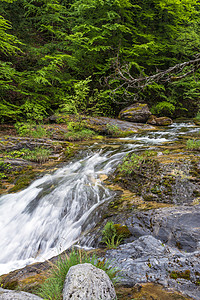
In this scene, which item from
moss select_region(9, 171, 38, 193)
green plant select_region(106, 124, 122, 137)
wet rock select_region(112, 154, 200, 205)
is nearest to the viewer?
wet rock select_region(112, 154, 200, 205)

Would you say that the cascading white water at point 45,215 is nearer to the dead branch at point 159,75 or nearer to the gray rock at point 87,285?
the gray rock at point 87,285

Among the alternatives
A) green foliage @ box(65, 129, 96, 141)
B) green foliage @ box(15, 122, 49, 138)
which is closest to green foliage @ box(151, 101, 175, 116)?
green foliage @ box(65, 129, 96, 141)

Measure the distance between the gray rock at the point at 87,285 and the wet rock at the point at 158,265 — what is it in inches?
17.3

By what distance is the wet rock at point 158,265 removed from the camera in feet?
6.22

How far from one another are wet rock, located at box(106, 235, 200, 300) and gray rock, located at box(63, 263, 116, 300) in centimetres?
44

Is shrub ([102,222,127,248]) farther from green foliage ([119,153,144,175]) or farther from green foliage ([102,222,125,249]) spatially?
green foliage ([119,153,144,175])

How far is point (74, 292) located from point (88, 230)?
206cm

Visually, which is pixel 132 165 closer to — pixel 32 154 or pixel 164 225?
pixel 164 225

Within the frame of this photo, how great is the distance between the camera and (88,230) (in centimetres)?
355

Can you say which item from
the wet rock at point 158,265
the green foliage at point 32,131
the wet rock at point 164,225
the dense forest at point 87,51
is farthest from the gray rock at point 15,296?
the dense forest at point 87,51

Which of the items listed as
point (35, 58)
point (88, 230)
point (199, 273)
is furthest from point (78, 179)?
point (35, 58)

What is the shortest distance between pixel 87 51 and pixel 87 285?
13.3 metres

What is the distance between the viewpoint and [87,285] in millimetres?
1554

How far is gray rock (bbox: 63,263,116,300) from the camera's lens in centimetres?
150
